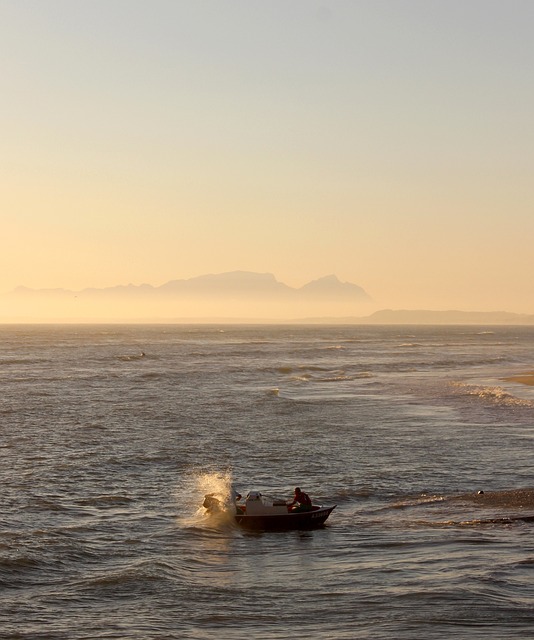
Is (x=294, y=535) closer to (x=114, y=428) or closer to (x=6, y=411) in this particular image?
(x=114, y=428)

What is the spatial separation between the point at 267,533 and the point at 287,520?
0.91 meters

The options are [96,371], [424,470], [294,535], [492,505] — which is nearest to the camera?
[294,535]

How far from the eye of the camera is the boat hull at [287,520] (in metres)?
32.1

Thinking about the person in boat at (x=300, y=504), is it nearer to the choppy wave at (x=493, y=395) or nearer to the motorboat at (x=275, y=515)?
the motorboat at (x=275, y=515)

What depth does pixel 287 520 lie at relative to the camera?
3219cm

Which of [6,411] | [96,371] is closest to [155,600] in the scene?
[6,411]

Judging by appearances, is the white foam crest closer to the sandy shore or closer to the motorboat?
the motorboat

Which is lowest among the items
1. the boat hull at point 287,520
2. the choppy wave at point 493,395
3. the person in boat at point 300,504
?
the boat hull at point 287,520

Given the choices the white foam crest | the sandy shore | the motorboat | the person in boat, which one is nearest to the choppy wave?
the sandy shore

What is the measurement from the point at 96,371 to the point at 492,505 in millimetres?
92689

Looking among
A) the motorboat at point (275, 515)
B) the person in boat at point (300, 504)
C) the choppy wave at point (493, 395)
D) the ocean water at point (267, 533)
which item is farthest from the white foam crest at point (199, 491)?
the choppy wave at point (493, 395)

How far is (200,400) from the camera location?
267 feet

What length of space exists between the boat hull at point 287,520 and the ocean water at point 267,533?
15.7 inches

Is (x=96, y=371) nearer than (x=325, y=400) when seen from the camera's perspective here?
No
